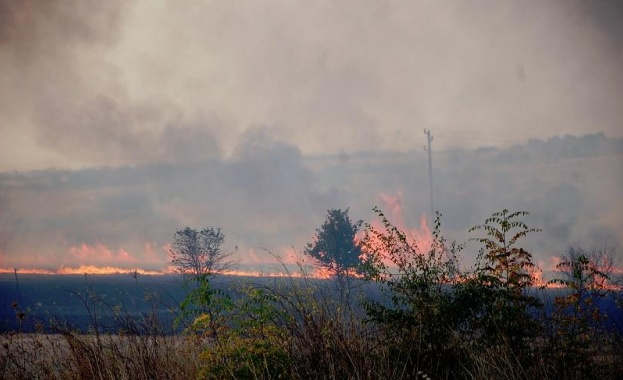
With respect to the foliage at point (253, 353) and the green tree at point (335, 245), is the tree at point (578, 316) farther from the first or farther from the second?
the green tree at point (335, 245)

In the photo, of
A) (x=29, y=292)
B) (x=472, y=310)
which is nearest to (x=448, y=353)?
(x=472, y=310)

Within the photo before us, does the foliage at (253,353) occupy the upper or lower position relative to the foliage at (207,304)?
lower

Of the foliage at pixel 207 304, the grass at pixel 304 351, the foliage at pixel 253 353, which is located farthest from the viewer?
the foliage at pixel 207 304

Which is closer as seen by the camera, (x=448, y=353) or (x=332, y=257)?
(x=448, y=353)

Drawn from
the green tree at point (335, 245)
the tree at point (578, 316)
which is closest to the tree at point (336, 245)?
the green tree at point (335, 245)

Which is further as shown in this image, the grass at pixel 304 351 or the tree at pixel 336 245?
the tree at pixel 336 245

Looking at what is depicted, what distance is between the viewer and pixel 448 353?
785 cm

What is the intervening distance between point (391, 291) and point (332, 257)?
41.6 metres

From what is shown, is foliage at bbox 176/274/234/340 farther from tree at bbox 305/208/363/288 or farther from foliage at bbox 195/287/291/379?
tree at bbox 305/208/363/288

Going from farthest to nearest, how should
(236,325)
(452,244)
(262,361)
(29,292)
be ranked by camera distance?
1. (29,292)
2. (452,244)
3. (236,325)
4. (262,361)

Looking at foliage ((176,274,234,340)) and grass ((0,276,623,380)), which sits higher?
foliage ((176,274,234,340))

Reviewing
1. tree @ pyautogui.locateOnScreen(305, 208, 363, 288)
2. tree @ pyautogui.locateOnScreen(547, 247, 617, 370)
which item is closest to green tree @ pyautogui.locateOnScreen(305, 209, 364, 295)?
tree @ pyautogui.locateOnScreen(305, 208, 363, 288)

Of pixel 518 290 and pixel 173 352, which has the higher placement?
pixel 518 290

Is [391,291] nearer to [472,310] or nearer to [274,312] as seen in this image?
[472,310]
